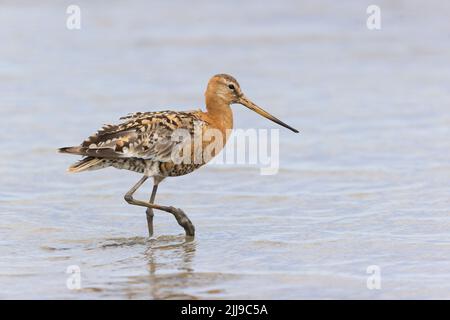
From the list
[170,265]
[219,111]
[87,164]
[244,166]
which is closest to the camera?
[170,265]

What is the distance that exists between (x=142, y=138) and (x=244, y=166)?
264 cm

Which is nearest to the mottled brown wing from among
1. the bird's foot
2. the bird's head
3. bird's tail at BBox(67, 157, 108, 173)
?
bird's tail at BBox(67, 157, 108, 173)

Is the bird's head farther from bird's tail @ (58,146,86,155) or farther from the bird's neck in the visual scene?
bird's tail @ (58,146,86,155)

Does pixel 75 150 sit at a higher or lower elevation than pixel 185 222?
higher

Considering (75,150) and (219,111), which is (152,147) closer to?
(75,150)

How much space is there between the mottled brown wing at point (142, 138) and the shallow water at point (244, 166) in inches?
28.6

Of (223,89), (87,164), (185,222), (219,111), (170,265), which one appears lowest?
(170,265)

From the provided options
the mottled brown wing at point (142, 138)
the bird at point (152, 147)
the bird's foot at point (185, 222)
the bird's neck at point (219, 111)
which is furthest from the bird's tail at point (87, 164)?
the bird's neck at point (219, 111)

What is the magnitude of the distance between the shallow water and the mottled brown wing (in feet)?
2.38

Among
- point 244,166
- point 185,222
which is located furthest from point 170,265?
point 244,166

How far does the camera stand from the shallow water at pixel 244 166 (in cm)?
819

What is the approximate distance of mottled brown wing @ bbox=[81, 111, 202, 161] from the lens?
9.25 meters

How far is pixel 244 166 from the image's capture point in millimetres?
11852
